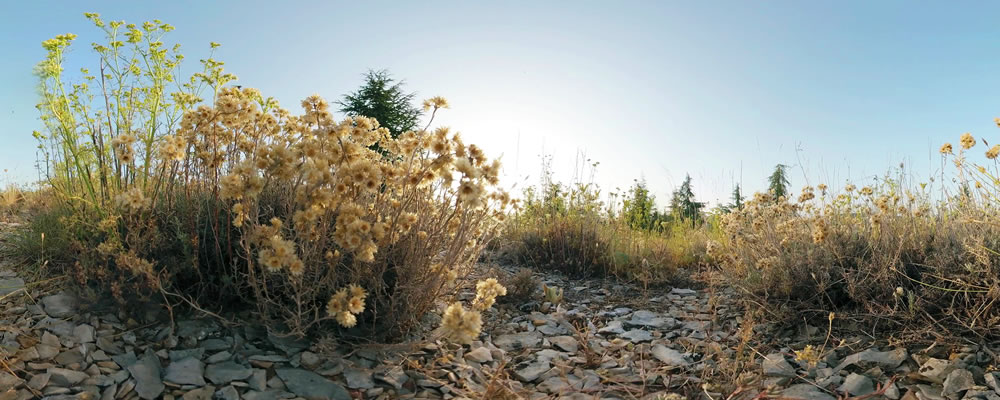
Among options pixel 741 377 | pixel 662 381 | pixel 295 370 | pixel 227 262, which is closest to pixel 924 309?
pixel 741 377

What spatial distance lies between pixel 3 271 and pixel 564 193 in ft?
16.1

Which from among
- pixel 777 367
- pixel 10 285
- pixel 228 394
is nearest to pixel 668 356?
pixel 777 367

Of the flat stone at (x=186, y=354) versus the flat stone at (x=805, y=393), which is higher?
the flat stone at (x=186, y=354)

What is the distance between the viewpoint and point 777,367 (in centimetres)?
308

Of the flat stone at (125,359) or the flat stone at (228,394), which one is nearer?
the flat stone at (228,394)

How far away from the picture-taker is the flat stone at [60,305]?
2.96 metres

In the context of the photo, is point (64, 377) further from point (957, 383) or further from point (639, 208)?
point (639, 208)

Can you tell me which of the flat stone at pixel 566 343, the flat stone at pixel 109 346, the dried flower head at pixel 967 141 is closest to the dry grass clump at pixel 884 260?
the dried flower head at pixel 967 141

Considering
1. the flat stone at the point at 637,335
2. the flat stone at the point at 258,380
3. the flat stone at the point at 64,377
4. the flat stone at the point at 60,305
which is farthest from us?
the flat stone at the point at 637,335

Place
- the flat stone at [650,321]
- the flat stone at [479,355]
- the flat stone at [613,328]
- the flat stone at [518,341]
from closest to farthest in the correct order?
1. the flat stone at [479,355]
2. the flat stone at [518,341]
3. the flat stone at [613,328]
4. the flat stone at [650,321]

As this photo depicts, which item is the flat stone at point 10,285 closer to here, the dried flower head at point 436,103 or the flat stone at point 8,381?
the flat stone at point 8,381

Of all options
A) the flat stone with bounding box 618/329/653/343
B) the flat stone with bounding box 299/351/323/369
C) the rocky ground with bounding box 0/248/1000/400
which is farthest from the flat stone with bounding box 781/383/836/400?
the flat stone with bounding box 299/351/323/369

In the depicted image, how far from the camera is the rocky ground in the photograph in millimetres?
2559

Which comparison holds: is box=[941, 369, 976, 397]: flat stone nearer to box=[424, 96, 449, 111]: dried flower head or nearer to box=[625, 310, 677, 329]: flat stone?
box=[625, 310, 677, 329]: flat stone
